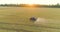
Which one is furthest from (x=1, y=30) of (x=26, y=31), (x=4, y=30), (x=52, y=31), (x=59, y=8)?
(x=59, y=8)

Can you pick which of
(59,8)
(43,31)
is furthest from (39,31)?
(59,8)

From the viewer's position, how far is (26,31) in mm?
7887

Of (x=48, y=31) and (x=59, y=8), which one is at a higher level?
(x=59, y=8)

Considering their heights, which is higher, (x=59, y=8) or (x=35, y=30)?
(x=59, y=8)

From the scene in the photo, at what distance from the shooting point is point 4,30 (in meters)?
7.89

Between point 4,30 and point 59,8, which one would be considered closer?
point 4,30

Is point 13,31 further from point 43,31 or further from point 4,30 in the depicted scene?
point 43,31

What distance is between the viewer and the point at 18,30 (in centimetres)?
788

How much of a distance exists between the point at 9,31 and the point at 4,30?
0.37 metres

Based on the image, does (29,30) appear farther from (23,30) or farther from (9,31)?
(9,31)

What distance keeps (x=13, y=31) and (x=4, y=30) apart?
519mm

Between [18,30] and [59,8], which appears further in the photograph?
[59,8]

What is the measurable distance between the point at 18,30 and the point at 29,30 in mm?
597

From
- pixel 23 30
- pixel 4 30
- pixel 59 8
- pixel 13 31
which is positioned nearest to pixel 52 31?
pixel 23 30
